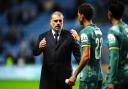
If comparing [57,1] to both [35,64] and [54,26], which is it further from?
[54,26]

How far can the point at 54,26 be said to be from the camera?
930cm

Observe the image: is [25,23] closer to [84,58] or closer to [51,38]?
[51,38]

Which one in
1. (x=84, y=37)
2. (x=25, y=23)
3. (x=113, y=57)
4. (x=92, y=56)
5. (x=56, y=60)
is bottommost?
(x=113, y=57)

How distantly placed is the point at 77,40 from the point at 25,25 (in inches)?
721

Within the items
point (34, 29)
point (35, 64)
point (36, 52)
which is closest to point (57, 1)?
point (34, 29)

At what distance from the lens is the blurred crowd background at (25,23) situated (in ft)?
80.9

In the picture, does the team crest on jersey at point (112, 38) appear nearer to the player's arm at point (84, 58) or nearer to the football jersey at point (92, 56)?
the player's arm at point (84, 58)

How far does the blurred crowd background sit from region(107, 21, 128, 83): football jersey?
652 inches

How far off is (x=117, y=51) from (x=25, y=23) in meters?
19.9

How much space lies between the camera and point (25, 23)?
2717 cm

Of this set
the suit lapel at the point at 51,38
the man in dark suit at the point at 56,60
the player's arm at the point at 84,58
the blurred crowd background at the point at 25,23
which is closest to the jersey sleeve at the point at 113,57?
the player's arm at the point at 84,58

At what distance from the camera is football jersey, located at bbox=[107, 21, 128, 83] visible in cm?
749

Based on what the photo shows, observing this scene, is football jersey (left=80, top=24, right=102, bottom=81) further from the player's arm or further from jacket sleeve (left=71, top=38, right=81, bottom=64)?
jacket sleeve (left=71, top=38, right=81, bottom=64)

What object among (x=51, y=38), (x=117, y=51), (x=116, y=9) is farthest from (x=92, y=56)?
(x=51, y=38)
